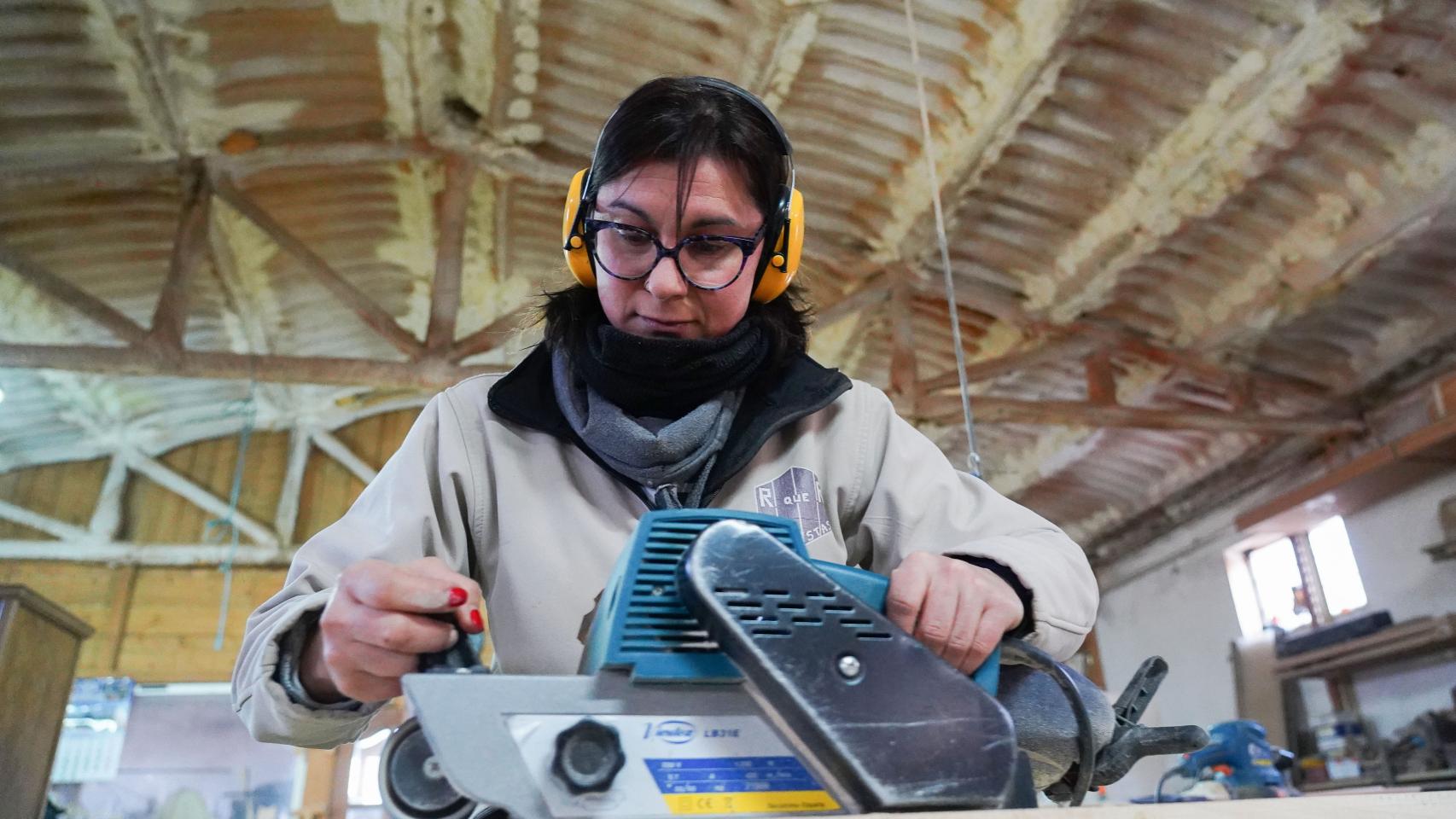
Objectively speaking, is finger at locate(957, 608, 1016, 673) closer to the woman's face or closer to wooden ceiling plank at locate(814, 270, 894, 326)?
the woman's face

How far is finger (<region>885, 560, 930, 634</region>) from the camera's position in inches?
28.5

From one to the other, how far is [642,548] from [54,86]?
4.47m

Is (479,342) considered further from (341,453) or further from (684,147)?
(341,453)

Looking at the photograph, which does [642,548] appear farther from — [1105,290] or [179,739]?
[179,739]

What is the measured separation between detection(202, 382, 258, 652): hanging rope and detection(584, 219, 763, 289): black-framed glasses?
6.71m

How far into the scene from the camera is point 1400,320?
179 inches

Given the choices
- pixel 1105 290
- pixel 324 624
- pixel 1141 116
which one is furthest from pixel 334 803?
pixel 324 624

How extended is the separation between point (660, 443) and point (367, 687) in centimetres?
38

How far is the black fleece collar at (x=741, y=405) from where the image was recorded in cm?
105

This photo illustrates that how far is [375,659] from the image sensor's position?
68cm

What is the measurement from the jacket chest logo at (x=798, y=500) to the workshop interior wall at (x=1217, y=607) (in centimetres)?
417

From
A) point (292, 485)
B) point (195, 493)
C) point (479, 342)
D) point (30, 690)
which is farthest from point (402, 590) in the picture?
point (195, 493)

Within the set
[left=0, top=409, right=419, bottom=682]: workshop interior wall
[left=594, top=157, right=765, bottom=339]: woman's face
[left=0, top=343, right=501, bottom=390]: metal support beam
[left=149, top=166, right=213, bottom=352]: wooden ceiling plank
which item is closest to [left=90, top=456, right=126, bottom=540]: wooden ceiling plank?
[left=0, top=409, right=419, bottom=682]: workshop interior wall

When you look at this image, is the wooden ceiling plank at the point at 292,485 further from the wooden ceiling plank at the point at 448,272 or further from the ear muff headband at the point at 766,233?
the ear muff headband at the point at 766,233
